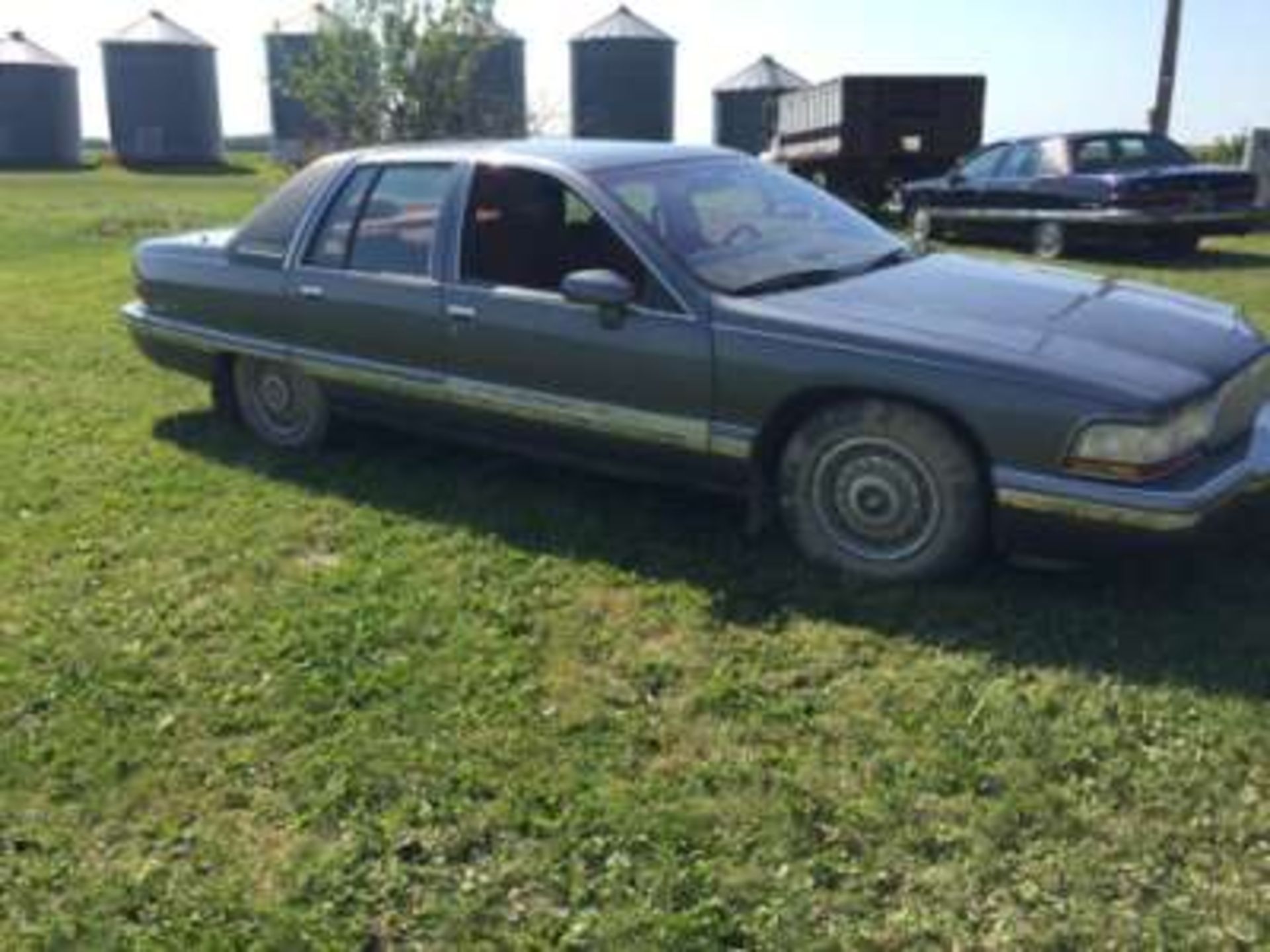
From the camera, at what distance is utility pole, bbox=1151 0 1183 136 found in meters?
20.7

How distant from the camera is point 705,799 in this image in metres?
3.48

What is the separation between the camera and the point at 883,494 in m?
4.64

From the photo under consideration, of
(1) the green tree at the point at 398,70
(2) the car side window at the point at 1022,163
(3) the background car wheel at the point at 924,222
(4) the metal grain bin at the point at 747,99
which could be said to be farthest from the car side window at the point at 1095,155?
(4) the metal grain bin at the point at 747,99

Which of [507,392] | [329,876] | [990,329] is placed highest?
[990,329]

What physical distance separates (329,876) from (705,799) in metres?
0.93

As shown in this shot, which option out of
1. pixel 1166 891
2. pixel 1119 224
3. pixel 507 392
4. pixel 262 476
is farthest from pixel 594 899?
pixel 1119 224

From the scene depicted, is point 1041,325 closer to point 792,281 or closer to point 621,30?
point 792,281

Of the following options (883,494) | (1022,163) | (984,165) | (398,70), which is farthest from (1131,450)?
(398,70)

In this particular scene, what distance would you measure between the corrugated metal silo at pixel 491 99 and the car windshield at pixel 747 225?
575 inches

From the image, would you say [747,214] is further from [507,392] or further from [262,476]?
[262,476]

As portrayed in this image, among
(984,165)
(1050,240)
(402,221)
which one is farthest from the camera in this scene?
(984,165)

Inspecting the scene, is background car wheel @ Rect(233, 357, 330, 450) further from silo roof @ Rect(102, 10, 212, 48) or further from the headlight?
silo roof @ Rect(102, 10, 212, 48)

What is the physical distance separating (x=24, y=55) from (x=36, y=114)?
318 cm

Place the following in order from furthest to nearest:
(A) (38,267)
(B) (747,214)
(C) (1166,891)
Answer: (A) (38,267), (B) (747,214), (C) (1166,891)
